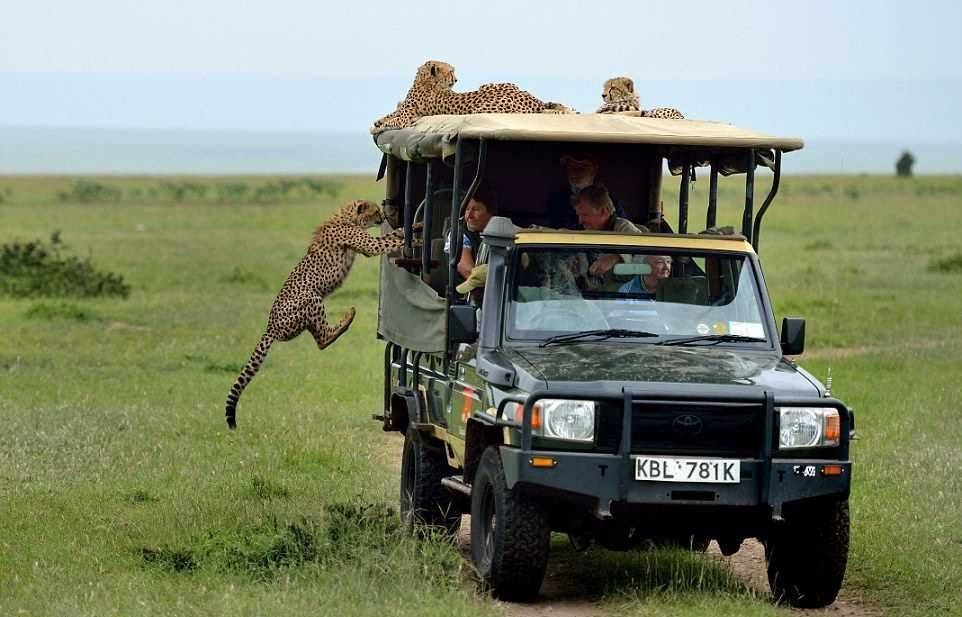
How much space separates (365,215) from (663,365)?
16.7 ft

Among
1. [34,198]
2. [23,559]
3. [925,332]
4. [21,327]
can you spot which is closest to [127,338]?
[21,327]

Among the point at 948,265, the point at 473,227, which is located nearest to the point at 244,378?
the point at 473,227

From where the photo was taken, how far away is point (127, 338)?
57.7ft

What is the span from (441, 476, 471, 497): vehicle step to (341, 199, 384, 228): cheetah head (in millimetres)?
3887

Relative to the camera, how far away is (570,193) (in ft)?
30.4

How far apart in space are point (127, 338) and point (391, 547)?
1078 centimetres

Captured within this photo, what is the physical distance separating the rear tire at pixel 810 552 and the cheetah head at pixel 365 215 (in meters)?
5.09

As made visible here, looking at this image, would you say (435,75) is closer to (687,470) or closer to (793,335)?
(793,335)

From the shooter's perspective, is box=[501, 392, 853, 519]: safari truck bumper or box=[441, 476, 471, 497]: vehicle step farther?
box=[441, 476, 471, 497]: vehicle step

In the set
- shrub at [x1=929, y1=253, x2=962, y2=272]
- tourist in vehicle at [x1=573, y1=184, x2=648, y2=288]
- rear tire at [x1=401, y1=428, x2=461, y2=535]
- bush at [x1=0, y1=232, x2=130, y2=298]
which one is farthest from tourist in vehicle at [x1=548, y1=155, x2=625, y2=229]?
shrub at [x1=929, y1=253, x2=962, y2=272]

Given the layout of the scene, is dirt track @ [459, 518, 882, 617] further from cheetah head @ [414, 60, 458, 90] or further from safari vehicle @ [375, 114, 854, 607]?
cheetah head @ [414, 60, 458, 90]

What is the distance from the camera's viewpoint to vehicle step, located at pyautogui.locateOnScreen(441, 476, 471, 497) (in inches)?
295

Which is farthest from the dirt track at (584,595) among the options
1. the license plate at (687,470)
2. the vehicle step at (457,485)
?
the license plate at (687,470)

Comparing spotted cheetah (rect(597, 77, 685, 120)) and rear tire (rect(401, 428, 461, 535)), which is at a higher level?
spotted cheetah (rect(597, 77, 685, 120))
